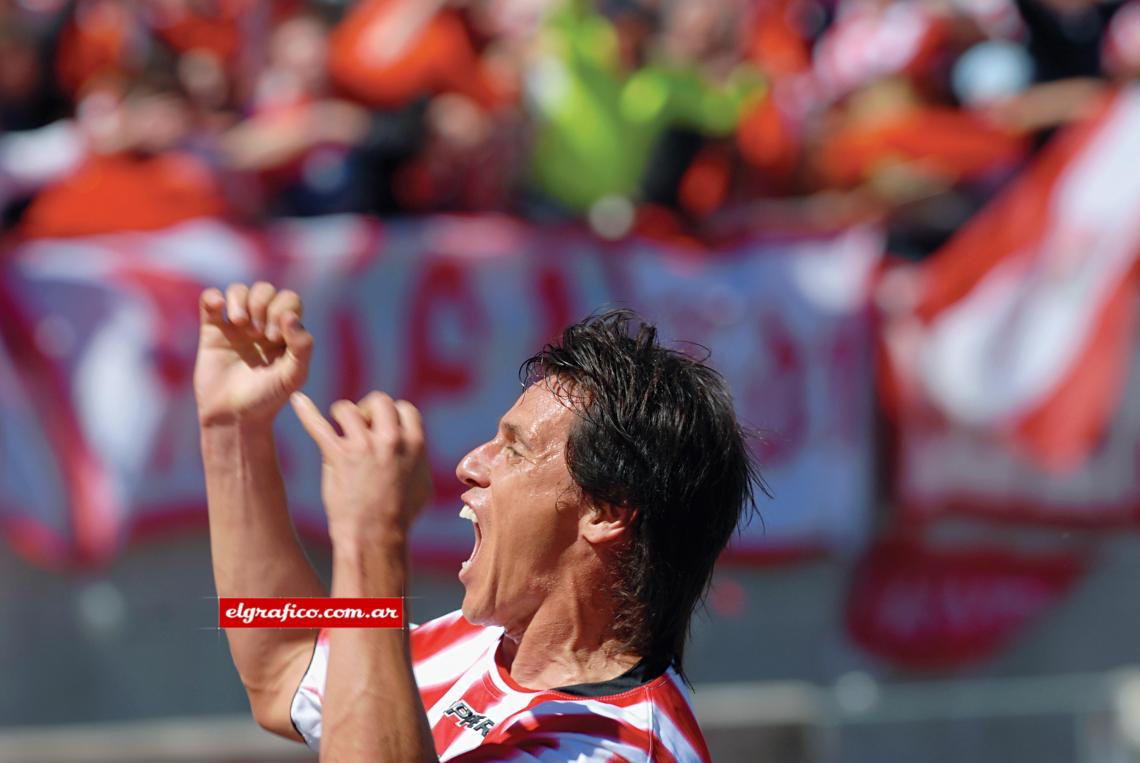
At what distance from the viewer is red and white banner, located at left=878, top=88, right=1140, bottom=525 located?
5859 millimetres

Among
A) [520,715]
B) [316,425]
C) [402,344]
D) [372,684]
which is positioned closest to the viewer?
[372,684]

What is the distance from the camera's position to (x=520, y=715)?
203 cm

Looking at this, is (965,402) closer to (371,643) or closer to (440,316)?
(440,316)

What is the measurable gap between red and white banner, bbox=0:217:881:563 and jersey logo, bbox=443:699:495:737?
309 centimetres

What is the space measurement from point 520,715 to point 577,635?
0.14m

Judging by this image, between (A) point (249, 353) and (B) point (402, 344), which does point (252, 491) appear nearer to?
(A) point (249, 353)

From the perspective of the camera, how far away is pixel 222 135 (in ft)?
18.5

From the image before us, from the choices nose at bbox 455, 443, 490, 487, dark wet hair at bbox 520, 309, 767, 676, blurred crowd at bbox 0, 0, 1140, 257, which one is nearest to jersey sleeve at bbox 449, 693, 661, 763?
dark wet hair at bbox 520, 309, 767, 676

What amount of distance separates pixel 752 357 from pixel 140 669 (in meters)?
2.35

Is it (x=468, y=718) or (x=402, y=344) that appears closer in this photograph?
(x=468, y=718)

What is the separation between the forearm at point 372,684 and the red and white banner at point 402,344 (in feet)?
11.3

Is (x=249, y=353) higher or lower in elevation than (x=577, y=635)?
higher

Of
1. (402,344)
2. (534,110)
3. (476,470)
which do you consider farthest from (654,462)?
(534,110)

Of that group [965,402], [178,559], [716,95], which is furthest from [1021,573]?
[178,559]
